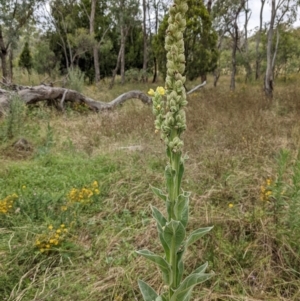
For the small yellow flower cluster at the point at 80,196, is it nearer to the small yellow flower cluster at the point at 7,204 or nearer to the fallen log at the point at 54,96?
the small yellow flower cluster at the point at 7,204

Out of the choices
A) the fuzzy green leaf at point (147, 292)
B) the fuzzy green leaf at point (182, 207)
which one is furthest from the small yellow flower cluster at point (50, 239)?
the fuzzy green leaf at point (182, 207)

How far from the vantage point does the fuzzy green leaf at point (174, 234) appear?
0.94m

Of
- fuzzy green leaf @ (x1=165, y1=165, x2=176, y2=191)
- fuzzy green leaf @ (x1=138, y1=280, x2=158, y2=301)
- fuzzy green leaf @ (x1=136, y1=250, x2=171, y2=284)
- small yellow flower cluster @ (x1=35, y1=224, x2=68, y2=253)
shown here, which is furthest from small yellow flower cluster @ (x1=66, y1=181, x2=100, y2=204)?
fuzzy green leaf @ (x1=165, y1=165, x2=176, y2=191)

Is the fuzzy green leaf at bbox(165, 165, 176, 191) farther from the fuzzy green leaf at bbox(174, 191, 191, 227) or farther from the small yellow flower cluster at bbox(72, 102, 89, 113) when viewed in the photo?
the small yellow flower cluster at bbox(72, 102, 89, 113)

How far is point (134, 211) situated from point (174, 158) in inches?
95.5

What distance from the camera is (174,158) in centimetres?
92

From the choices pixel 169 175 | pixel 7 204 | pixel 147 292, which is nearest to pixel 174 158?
pixel 169 175

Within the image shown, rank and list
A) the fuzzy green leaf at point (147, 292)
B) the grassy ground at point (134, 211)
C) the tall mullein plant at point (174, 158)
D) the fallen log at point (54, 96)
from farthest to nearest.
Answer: the fallen log at point (54, 96) < the grassy ground at point (134, 211) < the fuzzy green leaf at point (147, 292) < the tall mullein plant at point (174, 158)

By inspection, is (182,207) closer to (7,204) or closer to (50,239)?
(50,239)

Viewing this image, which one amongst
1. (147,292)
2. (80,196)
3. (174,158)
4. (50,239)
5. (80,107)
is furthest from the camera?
(80,107)

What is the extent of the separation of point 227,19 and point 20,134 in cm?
1352

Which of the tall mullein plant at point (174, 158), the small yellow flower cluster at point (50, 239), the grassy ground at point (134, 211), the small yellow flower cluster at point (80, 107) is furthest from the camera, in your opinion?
the small yellow flower cluster at point (80, 107)

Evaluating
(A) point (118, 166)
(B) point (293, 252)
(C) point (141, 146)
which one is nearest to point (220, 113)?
(C) point (141, 146)

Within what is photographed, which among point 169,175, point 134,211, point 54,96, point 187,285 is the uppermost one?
point 169,175
